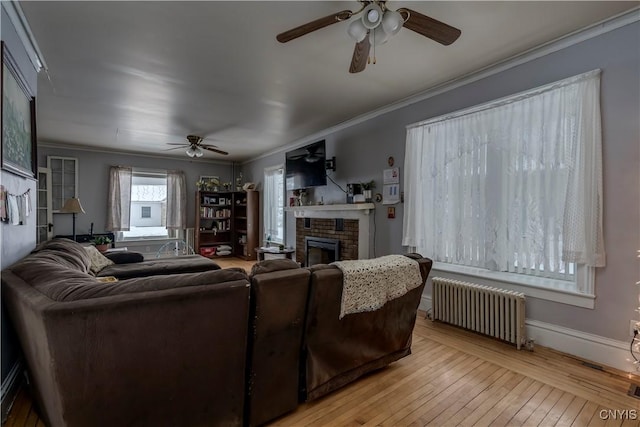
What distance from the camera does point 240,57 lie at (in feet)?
9.00

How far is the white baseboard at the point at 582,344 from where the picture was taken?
7.38 ft

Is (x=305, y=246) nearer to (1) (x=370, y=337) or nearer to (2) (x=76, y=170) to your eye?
(1) (x=370, y=337)

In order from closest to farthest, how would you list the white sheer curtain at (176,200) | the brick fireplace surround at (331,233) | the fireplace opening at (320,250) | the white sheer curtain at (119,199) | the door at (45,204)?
the brick fireplace surround at (331,233)
the fireplace opening at (320,250)
the door at (45,204)
the white sheer curtain at (119,199)
the white sheer curtain at (176,200)

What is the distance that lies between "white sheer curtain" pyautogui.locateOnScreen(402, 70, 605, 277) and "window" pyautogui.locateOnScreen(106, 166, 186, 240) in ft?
18.8

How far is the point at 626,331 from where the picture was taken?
224 cm

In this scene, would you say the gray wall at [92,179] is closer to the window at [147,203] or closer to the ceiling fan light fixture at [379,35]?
the window at [147,203]

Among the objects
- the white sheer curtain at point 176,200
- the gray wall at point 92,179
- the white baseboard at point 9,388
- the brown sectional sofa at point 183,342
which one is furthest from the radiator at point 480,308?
the gray wall at point 92,179

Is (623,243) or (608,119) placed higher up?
(608,119)

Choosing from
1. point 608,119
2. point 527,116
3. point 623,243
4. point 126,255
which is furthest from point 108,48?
point 623,243

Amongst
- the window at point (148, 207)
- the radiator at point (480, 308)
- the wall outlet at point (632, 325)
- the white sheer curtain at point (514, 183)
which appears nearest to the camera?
the wall outlet at point (632, 325)

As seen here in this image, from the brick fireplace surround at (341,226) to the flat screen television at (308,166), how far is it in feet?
1.42

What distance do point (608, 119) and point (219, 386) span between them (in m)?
3.20

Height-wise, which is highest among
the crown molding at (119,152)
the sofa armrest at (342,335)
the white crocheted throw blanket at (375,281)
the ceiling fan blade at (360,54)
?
the crown molding at (119,152)

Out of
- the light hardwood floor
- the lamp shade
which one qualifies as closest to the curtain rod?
the light hardwood floor
